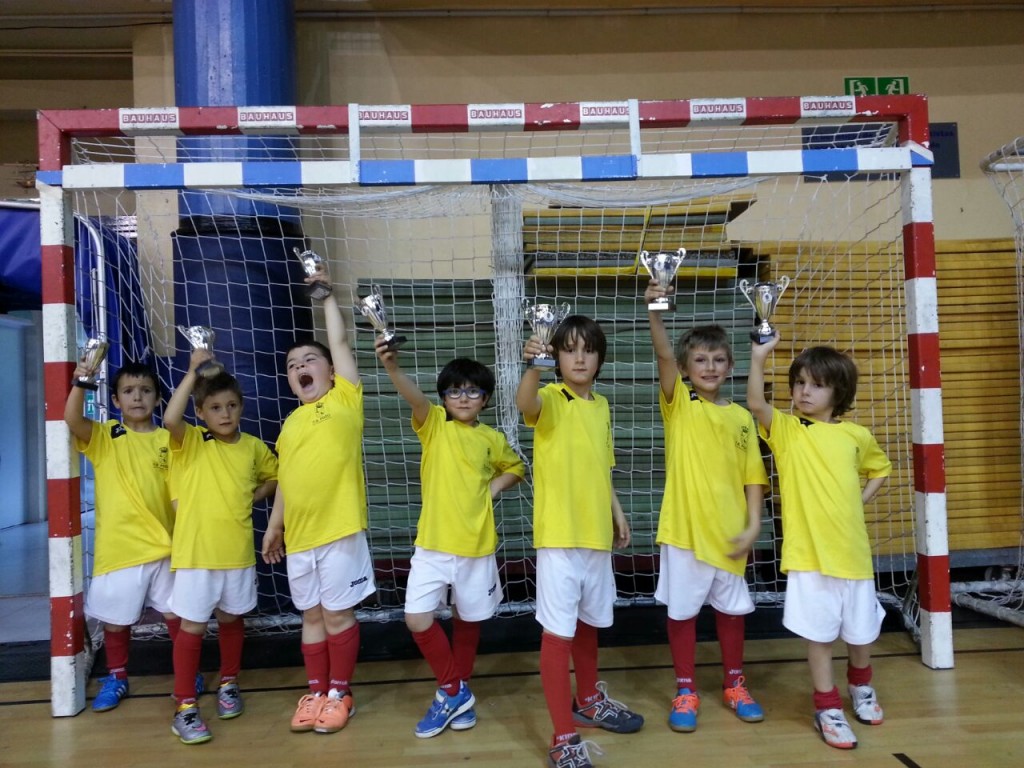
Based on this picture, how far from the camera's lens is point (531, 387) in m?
2.22

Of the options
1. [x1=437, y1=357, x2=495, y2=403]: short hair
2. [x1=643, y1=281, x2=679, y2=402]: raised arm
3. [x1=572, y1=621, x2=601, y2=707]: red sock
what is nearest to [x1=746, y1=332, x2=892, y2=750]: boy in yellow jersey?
[x1=643, y1=281, x2=679, y2=402]: raised arm

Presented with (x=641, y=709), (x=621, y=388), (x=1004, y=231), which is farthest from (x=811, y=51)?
(x=641, y=709)

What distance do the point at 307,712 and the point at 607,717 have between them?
100 centimetres

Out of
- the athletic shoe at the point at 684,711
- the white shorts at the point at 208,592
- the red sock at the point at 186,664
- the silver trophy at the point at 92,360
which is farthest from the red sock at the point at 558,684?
the silver trophy at the point at 92,360

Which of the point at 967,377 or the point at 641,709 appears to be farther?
the point at 967,377

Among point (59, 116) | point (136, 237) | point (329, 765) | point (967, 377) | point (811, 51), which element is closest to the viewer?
point (329, 765)

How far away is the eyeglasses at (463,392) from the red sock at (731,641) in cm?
110

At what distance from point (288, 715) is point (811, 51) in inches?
185

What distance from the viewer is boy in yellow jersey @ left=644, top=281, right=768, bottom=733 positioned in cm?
245

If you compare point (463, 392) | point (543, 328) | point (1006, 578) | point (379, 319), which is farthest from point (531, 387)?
point (1006, 578)

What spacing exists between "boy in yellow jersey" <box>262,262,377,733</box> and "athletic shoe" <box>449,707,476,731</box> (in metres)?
0.37

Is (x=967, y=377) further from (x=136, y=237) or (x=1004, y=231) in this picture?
(x=136, y=237)

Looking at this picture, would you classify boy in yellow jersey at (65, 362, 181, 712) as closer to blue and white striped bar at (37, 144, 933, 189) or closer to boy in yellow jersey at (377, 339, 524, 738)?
blue and white striped bar at (37, 144, 933, 189)

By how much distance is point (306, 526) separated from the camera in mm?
2521
